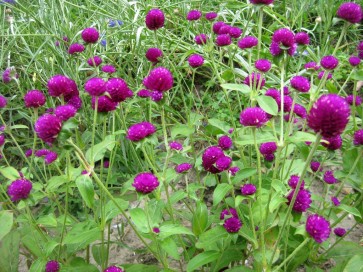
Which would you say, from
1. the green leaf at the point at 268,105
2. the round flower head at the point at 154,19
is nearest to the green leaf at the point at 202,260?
the green leaf at the point at 268,105

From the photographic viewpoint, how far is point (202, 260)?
1244mm

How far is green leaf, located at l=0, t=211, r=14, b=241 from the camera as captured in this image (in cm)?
131

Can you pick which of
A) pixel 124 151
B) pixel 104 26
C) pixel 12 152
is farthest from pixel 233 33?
pixel 12 152

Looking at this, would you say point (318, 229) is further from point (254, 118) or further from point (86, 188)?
point (86, 188)

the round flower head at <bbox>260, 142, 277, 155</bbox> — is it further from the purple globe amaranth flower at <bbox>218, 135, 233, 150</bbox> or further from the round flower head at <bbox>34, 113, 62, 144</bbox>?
the round flower head at <bbox>34, 113, 62, 144</bbox>

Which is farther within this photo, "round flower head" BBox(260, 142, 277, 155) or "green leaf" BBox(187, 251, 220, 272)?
"round flower head" BBox(260, 142, 277, 155)

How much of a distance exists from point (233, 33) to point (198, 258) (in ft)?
3.29

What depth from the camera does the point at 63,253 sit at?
4.84 ft

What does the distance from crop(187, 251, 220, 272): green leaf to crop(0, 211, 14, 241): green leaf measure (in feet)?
2.10

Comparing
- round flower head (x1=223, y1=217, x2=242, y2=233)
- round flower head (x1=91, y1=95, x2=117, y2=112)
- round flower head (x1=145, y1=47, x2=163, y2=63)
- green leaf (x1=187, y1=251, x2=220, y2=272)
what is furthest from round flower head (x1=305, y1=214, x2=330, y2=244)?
round flower head (x1=145, y1=47, x2=163, y2=63)

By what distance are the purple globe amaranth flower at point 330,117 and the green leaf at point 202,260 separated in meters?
0.65

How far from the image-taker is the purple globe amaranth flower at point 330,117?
0.76 metres

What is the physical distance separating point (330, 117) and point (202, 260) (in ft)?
2.27

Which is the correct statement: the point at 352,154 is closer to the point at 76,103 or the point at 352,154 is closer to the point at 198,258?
the point at 198,258
